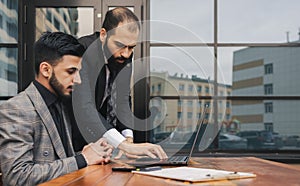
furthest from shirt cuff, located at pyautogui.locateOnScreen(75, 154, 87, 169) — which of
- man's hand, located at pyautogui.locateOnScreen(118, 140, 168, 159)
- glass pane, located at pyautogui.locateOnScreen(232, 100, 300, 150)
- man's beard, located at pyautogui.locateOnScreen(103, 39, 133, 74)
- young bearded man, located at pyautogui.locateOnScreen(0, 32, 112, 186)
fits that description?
glass pane, located at pyautogui.locateOnScreen(232, 100, 300, 150)

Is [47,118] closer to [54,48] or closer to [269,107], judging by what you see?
[54,48]

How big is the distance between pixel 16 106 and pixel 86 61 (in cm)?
79

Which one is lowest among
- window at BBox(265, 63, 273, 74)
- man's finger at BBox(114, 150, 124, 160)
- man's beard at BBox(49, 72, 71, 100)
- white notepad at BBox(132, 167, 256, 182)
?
man's finger at BBox(114, 150, 124, 160)

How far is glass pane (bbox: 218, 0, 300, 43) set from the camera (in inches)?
139

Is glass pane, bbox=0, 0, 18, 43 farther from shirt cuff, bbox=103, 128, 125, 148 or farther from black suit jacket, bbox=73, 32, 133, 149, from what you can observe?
shirt cuff, bbox=103, 128, 125, 148

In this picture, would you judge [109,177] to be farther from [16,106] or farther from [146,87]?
[146,87]

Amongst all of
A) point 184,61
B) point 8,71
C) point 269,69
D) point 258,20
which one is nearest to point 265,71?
point 269,69

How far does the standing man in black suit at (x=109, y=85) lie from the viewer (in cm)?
206

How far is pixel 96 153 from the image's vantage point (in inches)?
65.4

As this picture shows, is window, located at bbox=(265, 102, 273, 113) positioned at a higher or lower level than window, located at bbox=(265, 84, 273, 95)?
lower

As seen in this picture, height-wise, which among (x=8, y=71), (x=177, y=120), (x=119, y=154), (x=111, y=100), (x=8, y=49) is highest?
(x=8, y=49)

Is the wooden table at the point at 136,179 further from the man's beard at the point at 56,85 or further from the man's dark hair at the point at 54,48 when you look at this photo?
the man's dark hair at the point at 54,48

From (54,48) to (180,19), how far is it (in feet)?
6.40

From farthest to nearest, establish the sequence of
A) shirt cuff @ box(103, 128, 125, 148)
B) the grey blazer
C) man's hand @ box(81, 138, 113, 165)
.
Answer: shirt cuff @ box(103, 128, 125, 148) < man's hand @ box(81, 138, 113, 165) < the grey blazer
